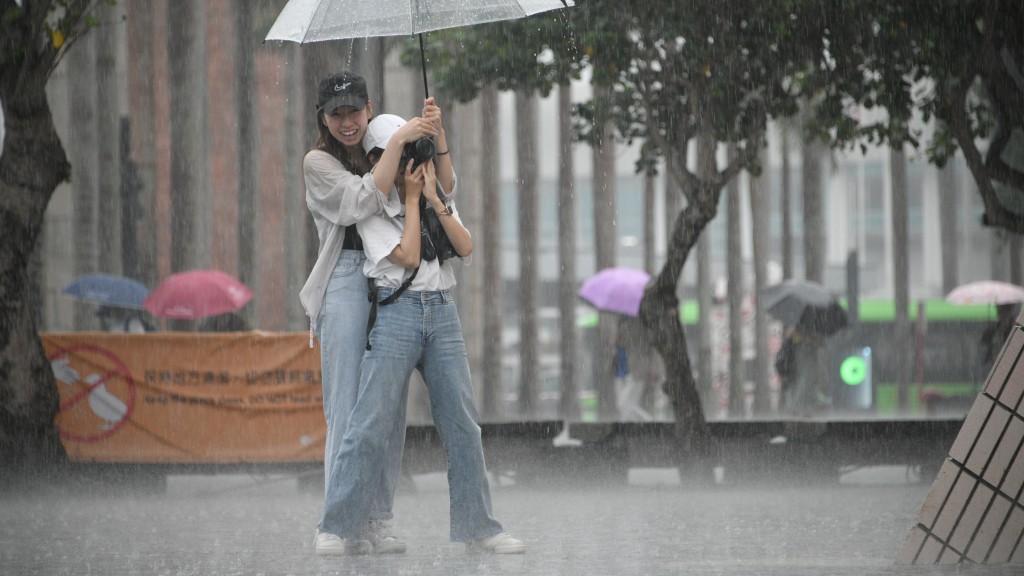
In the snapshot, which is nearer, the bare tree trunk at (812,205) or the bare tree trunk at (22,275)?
the bare tree trunk at (22,275)

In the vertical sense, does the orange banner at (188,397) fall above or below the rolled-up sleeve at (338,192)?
below

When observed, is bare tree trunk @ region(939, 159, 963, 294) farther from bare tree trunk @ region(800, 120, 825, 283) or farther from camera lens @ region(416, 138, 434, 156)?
camera lens @ region(416, 138, 434, 156)

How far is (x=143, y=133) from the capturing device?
26.8m

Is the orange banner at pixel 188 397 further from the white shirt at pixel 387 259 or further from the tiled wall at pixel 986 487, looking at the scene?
the tiled wall at pixel 986 487

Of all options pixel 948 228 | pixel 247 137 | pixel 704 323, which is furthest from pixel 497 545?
pixel 948 228

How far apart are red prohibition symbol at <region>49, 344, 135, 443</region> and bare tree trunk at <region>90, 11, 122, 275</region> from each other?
9.91m

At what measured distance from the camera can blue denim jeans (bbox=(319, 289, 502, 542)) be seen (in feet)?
19.6

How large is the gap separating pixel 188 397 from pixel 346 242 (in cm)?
629

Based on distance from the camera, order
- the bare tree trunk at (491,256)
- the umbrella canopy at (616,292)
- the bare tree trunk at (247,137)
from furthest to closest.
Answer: the bare tree trunk at (491,256)
the bare tree trunk at (247,137)
the umbrella canopy at (616,292)

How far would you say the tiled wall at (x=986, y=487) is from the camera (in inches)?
219

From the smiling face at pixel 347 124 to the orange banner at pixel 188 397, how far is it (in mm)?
6116

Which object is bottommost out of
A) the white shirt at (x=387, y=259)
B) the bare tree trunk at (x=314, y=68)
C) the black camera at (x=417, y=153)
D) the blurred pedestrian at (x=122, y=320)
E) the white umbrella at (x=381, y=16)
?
the blurred pedestrian at (x=122, y=320)

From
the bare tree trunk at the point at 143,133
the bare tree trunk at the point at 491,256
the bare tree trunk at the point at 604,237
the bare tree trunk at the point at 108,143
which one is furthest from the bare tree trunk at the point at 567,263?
the bare tree trunk at the point at 108,143

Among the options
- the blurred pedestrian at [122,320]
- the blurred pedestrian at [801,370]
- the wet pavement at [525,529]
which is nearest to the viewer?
the wet pavement at [525,529]
